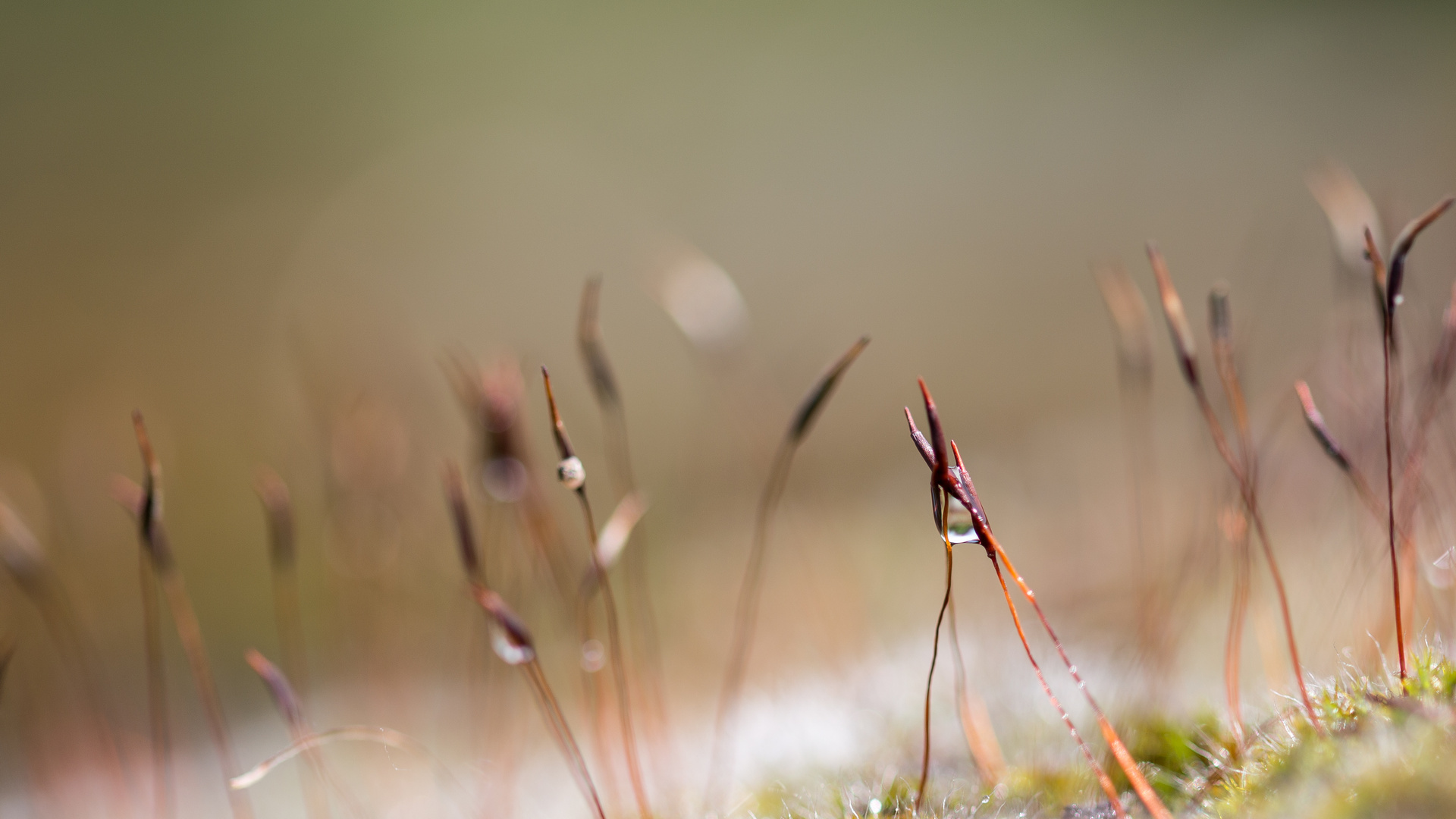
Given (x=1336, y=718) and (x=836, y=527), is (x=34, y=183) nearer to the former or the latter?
(x=836, y=527)

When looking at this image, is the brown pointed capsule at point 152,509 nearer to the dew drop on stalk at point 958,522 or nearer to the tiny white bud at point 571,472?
the tiny white bud at point 571,472

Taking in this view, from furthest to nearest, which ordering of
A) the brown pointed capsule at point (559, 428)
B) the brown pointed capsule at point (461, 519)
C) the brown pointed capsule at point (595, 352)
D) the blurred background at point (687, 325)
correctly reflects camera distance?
1. the blurred background at point (687, 325)
2. the brown pointed capsule at point (595, 352)
3. the brown pointed capsule at point (461, 519)
4. the brown pointed capsule at point (559, 428)

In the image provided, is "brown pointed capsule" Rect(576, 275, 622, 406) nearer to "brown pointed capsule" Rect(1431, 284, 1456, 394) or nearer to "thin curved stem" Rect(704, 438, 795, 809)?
"thin curved stem" Rect(704, 438, 795, 809)

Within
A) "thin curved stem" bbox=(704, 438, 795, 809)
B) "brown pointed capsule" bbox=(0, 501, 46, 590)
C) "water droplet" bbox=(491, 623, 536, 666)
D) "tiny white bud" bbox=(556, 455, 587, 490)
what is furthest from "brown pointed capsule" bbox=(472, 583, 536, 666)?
"brown pointed capsule" bbox=(0, 501, 46, 590)

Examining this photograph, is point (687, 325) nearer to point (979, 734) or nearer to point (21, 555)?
point (979, 734)

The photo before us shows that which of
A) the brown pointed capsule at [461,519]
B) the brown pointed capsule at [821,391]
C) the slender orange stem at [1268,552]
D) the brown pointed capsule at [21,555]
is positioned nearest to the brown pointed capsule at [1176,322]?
the slender orange stem at [1268,552]

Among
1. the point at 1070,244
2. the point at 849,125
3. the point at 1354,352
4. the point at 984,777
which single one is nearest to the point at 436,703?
the point at 984,777
